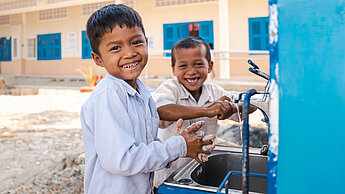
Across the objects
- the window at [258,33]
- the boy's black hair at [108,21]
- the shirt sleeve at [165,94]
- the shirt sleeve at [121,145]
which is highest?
the window at [258,33]

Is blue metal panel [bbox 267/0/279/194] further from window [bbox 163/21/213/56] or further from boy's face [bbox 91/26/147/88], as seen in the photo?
window [bbox 163/21/213/56]

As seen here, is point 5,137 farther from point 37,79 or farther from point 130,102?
point 37,79

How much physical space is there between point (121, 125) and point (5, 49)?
16.8m

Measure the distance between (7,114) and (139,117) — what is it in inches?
273

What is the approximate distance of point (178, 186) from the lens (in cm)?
97

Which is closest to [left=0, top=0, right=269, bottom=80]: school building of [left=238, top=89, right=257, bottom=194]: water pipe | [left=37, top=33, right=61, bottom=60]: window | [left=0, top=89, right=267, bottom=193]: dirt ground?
[left=37, top=33, right=61, bottom=60]: window

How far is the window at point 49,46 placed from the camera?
44.6ft

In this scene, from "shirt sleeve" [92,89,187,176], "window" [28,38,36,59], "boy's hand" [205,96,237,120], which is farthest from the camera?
"window" [28,38,36,59]

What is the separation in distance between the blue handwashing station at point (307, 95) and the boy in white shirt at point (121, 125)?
1.47ft

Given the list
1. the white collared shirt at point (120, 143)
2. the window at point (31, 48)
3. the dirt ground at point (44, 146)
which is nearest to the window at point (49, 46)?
the window at point (31, 48)

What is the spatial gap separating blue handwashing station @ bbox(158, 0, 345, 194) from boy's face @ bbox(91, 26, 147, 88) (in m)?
0.64

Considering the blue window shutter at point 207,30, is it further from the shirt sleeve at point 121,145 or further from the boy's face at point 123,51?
the shirt sleeve at point 121,145

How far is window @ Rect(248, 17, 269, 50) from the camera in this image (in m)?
9.47

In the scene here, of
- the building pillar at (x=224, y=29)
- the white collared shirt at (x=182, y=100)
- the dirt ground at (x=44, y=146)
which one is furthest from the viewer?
the building pillar at (x=224, y=29)
